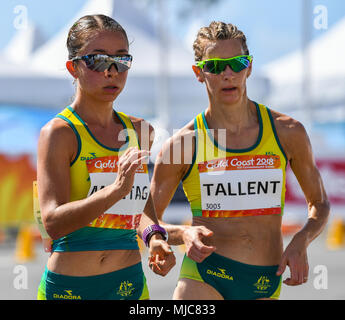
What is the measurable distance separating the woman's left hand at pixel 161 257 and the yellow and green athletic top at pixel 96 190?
118 millimetres

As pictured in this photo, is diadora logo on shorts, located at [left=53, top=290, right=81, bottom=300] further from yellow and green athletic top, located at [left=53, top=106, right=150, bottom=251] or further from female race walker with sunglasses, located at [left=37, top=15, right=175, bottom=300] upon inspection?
yellow and green athletic top, located at [left=53, top=106, right=150, bottom=251]

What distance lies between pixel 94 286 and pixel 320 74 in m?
27.6

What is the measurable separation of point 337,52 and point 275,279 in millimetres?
26139

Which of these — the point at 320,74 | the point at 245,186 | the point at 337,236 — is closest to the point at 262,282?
the point at 245,186

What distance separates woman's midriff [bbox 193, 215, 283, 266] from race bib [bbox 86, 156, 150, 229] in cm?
54

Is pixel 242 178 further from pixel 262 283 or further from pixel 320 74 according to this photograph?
pixel 320 74

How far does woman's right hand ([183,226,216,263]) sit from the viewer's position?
3677 millimetres

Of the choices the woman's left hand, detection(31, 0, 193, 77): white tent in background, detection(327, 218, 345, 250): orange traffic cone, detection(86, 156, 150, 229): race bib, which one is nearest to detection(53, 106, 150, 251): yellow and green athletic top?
detection(86, 156, 150, 229): race bib

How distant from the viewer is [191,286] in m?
4.17

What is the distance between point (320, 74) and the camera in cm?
3014

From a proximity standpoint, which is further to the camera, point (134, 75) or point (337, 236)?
point (134, 75)
